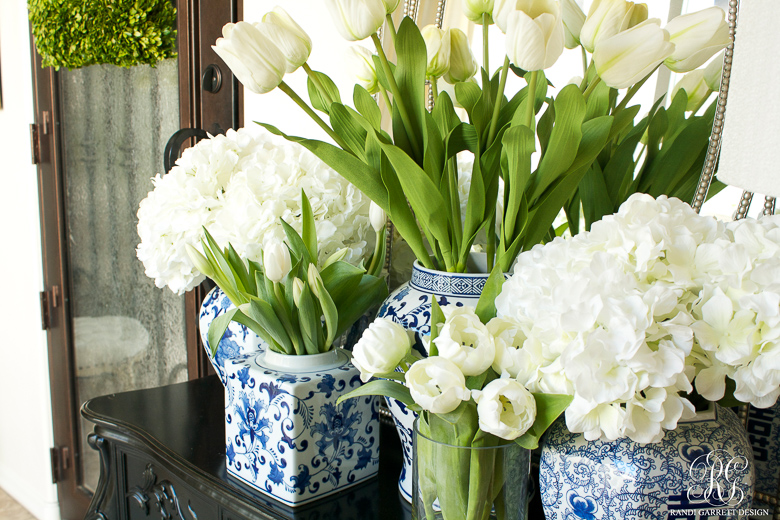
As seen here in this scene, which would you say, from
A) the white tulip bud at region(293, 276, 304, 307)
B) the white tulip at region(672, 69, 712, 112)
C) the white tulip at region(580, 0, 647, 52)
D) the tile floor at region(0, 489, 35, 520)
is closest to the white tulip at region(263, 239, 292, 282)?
the white tulip bud at region(293, 276, 304, 307)

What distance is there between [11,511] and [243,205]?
7.62 feet

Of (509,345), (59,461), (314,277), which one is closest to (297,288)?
(314,277)

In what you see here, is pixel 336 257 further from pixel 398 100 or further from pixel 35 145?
pixel 35 145

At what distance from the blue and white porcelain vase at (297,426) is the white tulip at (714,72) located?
0.48 meters

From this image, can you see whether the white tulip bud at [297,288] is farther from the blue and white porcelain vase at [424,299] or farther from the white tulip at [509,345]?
the white tulip at [509,345]

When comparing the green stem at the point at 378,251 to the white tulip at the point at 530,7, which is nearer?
the white tulip at the point at 530,7

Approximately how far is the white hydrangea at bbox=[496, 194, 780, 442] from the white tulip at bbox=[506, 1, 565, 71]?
0.13 metres

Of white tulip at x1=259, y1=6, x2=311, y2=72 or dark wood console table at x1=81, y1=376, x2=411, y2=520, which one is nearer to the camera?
white tulip at x1=259, y1=6, x2=311, y2=72

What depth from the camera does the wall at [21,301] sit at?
2047mm

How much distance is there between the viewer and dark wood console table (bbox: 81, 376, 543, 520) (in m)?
0.62

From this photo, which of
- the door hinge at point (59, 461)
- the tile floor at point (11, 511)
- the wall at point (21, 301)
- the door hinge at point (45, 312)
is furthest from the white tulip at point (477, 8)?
the tile floor at point (11, 511)

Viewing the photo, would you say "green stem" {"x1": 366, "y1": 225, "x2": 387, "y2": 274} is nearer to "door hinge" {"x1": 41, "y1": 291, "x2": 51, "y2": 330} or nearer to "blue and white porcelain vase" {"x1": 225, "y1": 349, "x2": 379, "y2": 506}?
"blue and white porcelain vase" {"x1": 225, "y1": 349, "x2": 379, "y2": 506}

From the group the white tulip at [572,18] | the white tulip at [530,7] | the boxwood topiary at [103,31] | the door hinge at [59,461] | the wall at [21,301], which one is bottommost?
the door hinge at [59,461]

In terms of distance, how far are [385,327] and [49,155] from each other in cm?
198
